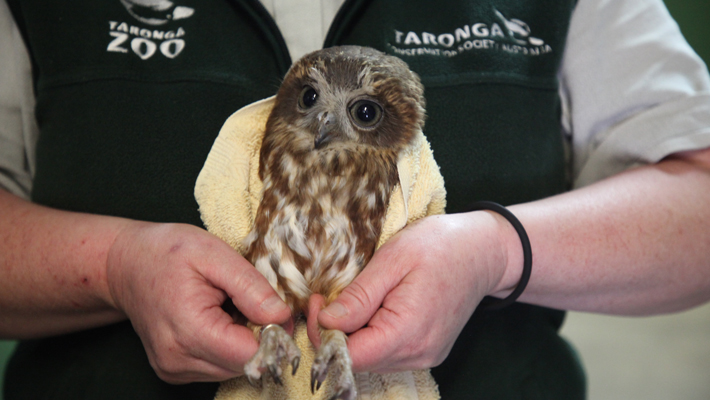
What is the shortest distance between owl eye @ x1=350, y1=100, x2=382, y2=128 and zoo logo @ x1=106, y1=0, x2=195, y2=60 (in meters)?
0.45

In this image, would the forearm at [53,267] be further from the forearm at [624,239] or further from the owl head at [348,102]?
the forearm at [624,239]

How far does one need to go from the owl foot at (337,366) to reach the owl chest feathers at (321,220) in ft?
0.41

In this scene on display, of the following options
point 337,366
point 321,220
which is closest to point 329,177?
point 321,220

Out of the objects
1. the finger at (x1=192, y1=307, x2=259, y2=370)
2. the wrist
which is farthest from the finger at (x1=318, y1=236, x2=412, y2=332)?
the wrist

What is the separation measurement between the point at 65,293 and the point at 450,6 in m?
1.01

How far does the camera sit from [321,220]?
0.85m

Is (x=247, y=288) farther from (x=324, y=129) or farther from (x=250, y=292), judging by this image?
(x=324, y=129)

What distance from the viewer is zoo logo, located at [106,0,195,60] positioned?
100 cm

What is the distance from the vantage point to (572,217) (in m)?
0.99

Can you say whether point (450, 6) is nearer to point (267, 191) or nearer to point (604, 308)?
point (267, 191)

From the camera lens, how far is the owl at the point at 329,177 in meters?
0.84

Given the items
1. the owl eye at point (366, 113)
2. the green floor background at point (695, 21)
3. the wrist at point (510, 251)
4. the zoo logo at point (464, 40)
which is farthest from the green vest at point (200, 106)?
the green floor background at point (695, 21)

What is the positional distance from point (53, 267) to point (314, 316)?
544 mm

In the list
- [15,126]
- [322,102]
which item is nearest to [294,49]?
[322,102]
